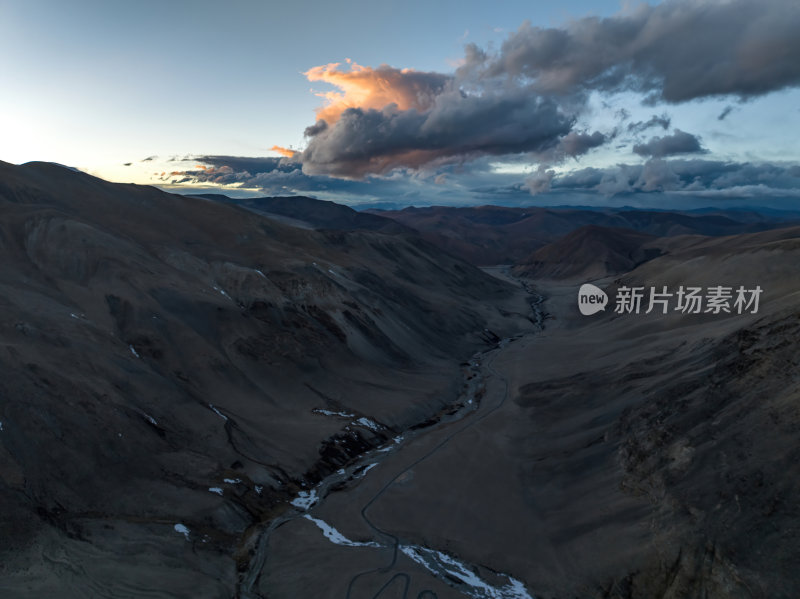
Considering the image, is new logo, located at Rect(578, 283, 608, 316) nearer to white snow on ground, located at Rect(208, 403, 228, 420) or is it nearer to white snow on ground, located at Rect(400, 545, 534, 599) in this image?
white snow on ground, located at Rect(208, 403, 228, 420)

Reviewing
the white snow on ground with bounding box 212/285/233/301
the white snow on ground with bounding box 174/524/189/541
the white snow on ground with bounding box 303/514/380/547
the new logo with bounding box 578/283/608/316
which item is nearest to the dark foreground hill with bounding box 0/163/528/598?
the white snow on ground with bounding box 174/524/189/541

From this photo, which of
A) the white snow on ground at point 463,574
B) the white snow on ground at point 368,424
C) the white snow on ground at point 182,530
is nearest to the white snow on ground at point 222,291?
the white snow on ground at point 368,424

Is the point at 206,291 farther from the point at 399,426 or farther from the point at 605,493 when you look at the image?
the point at 605,493

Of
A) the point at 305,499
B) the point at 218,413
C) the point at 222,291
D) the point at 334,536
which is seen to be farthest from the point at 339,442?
the point at 222,291

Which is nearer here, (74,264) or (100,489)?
(100,489)

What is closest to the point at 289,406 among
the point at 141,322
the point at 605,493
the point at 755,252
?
the point at 141,322

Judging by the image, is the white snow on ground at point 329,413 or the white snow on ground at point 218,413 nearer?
the white snow on ground at point 218,413

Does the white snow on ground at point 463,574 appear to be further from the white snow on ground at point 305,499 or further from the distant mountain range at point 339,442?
the white snow on ground at point 305,499

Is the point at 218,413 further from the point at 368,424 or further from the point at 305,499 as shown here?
the point at 368,424
